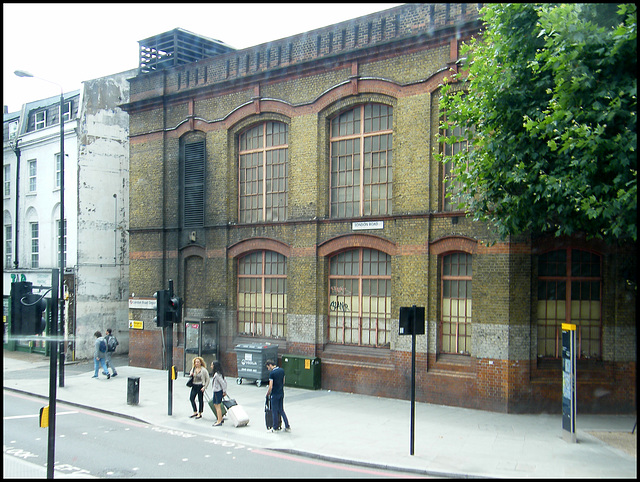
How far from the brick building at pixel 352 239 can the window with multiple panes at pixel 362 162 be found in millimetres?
52

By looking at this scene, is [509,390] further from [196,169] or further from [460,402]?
[196,169]

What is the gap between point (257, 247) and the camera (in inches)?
816

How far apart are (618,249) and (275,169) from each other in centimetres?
1056

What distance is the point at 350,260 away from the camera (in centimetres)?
1892

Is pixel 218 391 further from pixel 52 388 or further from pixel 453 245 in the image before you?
pixel 453 245

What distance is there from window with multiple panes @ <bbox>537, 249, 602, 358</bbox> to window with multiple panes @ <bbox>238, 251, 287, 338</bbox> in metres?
8.15

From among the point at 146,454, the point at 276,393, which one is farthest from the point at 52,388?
the point at 276,393

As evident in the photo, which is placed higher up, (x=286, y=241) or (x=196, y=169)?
(x=196, y=169)

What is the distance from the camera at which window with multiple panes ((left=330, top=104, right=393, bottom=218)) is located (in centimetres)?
1823

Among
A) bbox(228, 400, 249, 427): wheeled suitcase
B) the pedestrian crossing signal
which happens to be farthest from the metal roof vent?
the pedestrian crossing signal

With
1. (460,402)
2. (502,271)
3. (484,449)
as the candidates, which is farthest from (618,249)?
(484,449)

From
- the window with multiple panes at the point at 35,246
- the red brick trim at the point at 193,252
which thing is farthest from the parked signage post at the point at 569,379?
the window with multiple panes at the point at 35,246

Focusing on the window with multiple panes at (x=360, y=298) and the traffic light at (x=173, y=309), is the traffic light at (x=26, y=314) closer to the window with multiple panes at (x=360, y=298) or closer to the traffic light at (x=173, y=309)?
the traffic light at (x=173, y=309)

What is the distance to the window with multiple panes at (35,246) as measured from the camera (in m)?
29.1
